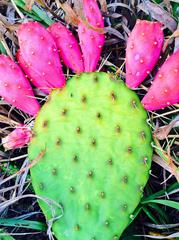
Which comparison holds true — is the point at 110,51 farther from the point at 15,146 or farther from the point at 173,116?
the point at 15,146

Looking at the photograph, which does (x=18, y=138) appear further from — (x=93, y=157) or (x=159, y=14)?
(x=159, y=14)

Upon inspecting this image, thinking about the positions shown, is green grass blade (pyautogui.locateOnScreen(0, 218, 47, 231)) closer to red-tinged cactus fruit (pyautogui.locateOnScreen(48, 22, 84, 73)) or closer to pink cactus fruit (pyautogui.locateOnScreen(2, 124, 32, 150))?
pink cactus fruit (pyautogui.locateOnScreen(2, 124, 32, 150))

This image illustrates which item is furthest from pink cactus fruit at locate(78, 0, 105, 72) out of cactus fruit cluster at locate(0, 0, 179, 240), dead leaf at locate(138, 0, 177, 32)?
dead leaf at locate(138, 0, 177, 32)

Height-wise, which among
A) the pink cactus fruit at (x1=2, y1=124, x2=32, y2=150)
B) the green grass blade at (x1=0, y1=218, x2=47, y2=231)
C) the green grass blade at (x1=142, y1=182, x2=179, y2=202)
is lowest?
the green grass blade at (x1=0, y1=218, x2=47, y2=231)

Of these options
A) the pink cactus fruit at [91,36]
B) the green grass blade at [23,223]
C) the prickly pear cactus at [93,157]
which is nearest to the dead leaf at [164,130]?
the prickly pear cactus at [93,157]

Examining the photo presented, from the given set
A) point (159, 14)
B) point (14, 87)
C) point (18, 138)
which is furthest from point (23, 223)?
point (159, 14)

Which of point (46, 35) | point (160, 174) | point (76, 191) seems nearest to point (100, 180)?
point (76, 191)

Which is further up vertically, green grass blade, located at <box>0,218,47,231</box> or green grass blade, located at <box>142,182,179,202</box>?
green grass blade, located at <box>142,182,179,202</box>
